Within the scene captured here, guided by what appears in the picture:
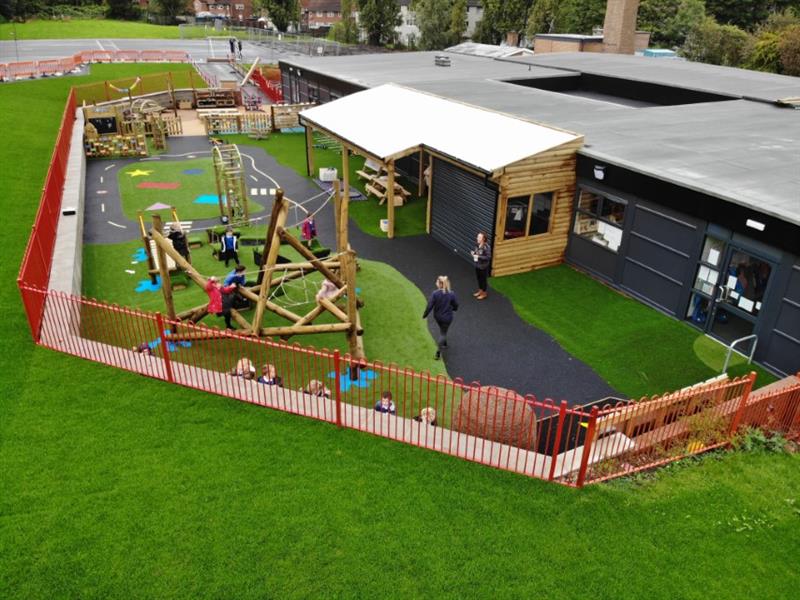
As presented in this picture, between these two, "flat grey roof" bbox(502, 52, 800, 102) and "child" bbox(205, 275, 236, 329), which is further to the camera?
"flat grey roof" bbox(502, 52, 800, 102)

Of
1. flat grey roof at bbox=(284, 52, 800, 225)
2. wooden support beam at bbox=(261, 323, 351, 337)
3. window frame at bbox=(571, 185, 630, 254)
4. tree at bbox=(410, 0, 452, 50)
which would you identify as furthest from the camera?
tree at bbox=(410, 0, 452, 50)

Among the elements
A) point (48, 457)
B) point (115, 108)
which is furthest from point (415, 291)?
point (115, 108)

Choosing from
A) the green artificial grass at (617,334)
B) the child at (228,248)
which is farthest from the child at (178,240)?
the green artificial grass at (617,334)

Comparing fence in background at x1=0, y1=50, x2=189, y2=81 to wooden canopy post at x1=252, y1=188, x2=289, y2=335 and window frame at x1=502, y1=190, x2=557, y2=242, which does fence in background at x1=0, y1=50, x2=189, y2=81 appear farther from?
window frame at x1=502, y1=190, x2=557, y2=242

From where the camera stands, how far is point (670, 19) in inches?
A: 2426

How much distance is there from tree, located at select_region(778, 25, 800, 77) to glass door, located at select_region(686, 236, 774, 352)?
43422mm

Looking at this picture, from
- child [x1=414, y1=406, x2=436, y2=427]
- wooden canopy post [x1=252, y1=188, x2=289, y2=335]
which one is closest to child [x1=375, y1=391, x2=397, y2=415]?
child [x1=414, y1=406, x2=436, y2=427]

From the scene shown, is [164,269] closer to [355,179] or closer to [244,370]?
[244,370]

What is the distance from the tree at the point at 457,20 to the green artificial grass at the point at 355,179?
47.9 m

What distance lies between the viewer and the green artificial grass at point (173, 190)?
20.9 meters

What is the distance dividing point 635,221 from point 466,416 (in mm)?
7818

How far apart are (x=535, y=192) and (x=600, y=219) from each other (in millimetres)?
1847

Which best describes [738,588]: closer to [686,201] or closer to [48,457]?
[686,201]

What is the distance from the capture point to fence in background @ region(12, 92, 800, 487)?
8.73 m
